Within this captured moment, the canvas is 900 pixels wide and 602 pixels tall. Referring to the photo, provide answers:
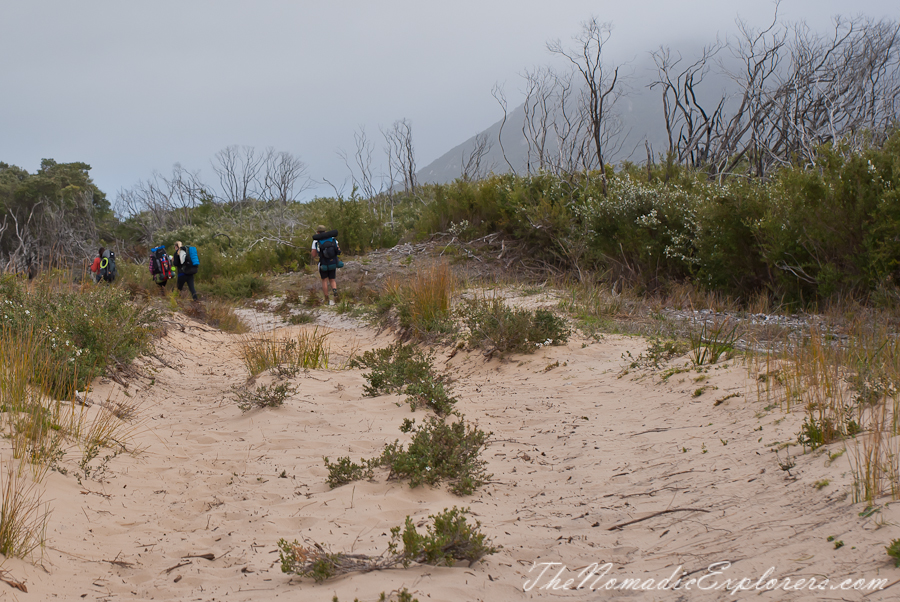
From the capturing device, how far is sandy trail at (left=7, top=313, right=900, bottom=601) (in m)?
2.28

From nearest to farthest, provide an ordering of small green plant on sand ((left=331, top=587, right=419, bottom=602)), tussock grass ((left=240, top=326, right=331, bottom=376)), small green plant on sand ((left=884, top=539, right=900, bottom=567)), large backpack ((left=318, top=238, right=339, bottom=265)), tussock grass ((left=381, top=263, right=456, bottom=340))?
1. small green plant on sand ((left=884, top=539, right=900, bottom=567))
2. small green plant on sand ((left=331, top=587, right=419, bottom=602))
3. tussock grass ((left=240, top=326, right=331, bottom=376))
4. tussock grass ((left=381, top=263, right=456, bottom=340))
5. large backpack ((left=318, top=238, right=339, bottom=265))

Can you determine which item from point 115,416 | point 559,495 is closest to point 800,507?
point 559,495

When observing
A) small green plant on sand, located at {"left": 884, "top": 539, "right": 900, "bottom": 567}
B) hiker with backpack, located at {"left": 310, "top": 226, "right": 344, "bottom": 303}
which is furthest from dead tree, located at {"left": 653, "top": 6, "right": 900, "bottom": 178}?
small green plant on sand, located at {"left": 884, "top": 539, "right": 900, "bottom": 567}

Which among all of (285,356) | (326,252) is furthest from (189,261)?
(285,356)

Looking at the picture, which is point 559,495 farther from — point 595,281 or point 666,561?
point 595,281

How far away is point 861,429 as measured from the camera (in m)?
3.08

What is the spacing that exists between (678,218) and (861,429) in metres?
8.71

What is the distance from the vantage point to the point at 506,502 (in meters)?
3.31

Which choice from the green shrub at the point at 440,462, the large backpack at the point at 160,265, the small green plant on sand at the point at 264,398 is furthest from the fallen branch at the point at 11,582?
the large backpack at the point at 160,265

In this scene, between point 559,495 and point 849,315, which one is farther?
point 849,315

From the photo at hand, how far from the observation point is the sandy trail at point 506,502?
7.48 feet

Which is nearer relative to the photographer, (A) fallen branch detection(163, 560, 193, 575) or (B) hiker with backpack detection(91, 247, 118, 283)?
(A) fallen branch detection(163, 560, 193, 575)

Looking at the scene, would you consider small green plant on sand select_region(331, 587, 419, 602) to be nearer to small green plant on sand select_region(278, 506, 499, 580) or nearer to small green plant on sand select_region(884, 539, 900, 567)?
small green plant on sand select_region(278, 506, 499, 580)

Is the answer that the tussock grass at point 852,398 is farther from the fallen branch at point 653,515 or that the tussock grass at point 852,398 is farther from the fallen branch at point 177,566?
the fallen branch at point 177,566
